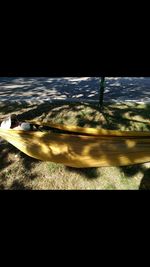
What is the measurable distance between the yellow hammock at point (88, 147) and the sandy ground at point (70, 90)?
3297 mm

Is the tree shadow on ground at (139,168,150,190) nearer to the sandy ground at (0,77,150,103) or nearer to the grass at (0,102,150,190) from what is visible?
the grass at (0,102,150,190)

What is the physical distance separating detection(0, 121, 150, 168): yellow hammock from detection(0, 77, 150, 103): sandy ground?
330 cm

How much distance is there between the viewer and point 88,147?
3.54m

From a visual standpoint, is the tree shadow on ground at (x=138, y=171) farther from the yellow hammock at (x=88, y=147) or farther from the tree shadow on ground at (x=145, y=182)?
the yellow hammock at (x=88, y=147)

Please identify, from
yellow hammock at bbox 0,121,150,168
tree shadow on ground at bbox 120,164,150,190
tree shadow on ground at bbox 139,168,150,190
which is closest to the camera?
yellow hammock at bbox 0,121,150,168

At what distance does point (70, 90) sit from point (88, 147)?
489 cm

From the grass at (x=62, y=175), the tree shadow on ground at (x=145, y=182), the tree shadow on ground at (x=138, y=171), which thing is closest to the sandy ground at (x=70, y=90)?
the grass at (x=62, y=175)

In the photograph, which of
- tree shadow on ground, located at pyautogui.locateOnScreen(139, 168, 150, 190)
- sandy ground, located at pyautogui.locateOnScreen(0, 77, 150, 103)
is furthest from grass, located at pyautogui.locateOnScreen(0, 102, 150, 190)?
sandy ground, located at pyautogui.locateOnScreen(0, 77, 150, 103)

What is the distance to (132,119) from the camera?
5551 mm

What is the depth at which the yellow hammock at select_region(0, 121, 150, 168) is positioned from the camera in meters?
3.47

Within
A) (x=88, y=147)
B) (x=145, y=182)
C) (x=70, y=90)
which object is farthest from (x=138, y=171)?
(x=70, y=90)

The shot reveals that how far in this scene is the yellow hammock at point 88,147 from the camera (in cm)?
347

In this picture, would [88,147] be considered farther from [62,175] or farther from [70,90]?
[70,90]
